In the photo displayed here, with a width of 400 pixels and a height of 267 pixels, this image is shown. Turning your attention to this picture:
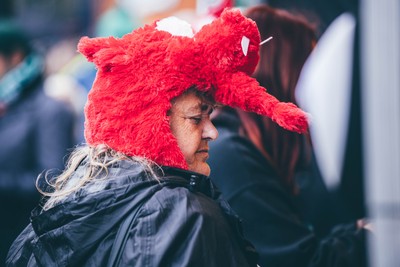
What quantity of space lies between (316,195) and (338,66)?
2.07 ft

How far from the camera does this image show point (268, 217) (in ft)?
9.20

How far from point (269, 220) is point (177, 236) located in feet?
3.07

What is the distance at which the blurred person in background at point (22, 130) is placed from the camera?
4.19m

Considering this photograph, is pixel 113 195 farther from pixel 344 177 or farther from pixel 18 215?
pixel 18 215

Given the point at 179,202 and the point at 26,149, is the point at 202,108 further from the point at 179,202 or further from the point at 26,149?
the point at 26,149

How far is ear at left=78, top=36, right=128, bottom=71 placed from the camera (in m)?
2.11

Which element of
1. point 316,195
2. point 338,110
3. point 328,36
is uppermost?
point 328,36

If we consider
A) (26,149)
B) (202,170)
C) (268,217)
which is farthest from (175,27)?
(26,149)

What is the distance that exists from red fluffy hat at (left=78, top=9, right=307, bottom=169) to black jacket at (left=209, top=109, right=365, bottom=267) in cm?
72

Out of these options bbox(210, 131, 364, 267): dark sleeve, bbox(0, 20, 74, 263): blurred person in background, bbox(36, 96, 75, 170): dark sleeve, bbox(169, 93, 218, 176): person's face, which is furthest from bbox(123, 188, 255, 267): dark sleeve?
bbox(36, 96, 75, 170): dark sleeve

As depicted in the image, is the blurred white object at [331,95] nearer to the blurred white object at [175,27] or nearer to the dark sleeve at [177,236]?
the blurred white object at [175,27]

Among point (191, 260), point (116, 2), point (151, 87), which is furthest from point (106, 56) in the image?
point (116, 2)

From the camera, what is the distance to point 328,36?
371cm

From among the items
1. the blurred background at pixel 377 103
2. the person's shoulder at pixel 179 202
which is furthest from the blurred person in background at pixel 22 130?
the person's shoulder at pixel 179 202
